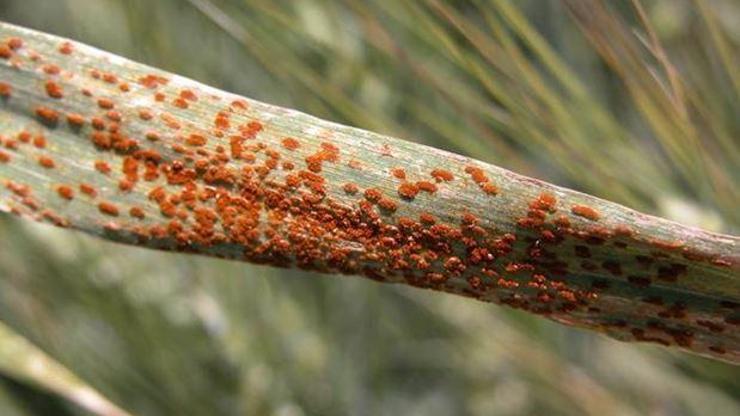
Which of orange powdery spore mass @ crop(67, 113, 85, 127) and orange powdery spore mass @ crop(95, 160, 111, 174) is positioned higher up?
orange powdery spore mass @ crop(67, 113, 85, 127)

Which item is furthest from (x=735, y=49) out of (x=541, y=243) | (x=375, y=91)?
(x=541, y=243)

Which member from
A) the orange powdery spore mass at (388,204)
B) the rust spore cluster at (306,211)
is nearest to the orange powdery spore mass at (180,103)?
the rust spore cluster at (306,211)

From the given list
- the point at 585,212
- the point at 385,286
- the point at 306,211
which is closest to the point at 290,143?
the point at 306,211

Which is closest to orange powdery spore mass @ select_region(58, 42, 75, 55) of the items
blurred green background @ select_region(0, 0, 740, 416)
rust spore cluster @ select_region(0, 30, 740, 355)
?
rust spore cluster @ select_region(0, 30, 740, 355)

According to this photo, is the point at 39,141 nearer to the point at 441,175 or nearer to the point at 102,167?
the point at 102,167

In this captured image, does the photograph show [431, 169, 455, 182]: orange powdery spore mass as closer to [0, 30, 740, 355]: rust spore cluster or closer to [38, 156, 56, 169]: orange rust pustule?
[0, 30, 740, 355]: rust spore cluster

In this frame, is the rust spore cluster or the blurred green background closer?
the rust spore cluster

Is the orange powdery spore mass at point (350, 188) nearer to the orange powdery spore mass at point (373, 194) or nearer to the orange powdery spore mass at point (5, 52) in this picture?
the orange powdery spore mass at point (373, 194)

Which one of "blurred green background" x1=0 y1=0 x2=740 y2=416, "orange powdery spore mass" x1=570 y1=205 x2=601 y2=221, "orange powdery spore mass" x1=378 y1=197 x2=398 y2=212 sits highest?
"orange powdery spore mass" x1=570 y1=205 x2=601 y2=221
